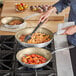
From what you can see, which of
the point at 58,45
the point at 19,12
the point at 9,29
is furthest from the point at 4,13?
the point at 58,45

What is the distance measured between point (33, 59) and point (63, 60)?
312 millimetres

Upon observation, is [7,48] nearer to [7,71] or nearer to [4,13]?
[7,71]

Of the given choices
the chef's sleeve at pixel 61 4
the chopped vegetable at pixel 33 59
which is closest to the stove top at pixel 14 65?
the chopped vegetable at pixel 33 59

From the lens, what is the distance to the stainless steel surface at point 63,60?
2004 millimetres

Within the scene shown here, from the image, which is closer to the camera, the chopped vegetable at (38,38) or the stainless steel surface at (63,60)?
the stainless steel surface at (63,60)

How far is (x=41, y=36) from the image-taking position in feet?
8.12

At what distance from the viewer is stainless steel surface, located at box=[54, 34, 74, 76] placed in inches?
78.9

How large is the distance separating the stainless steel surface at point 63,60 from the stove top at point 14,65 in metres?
0.07

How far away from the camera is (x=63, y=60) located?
2141mm

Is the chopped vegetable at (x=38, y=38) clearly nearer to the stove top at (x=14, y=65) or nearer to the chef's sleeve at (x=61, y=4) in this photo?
the stove top at (x=14, y=65)

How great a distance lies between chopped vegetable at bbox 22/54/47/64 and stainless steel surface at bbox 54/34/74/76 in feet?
0.52

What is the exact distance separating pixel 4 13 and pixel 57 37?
4.01ft

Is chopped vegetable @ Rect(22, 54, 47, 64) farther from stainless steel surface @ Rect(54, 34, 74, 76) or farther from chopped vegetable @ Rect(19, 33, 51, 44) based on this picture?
chopped vegetable @ Rect(19, 33, 51, 44)

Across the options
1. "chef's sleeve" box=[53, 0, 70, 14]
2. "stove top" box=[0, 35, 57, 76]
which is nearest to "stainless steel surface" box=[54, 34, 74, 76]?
"stove top" box=[0, 35, 57, 76]
